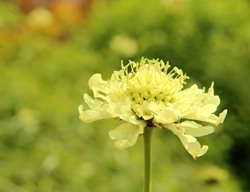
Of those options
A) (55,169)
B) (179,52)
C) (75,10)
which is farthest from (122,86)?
(75,10)

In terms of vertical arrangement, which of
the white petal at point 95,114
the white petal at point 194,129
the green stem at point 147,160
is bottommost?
the green stem at point 147,160

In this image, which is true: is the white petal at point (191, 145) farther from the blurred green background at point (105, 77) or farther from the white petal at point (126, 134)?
the blurred green background at point (105, 77)

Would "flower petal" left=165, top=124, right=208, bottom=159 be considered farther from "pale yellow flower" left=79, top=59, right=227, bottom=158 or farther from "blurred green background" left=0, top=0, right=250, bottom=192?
"blurred green background" left=0, top=0, right=250, bottom=192

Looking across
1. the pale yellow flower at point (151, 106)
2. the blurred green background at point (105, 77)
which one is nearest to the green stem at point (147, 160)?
the pale yellow flower at point (151, 106)

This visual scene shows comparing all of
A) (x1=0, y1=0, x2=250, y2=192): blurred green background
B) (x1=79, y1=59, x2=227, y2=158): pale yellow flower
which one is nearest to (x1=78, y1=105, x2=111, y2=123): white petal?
(x1=79, y1=59, x2=227, y2=158): pale yellow flower

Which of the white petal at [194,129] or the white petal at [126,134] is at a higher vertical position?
the white petal at [194,129]

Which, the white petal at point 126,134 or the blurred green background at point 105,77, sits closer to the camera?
the white petal at point 126,134
